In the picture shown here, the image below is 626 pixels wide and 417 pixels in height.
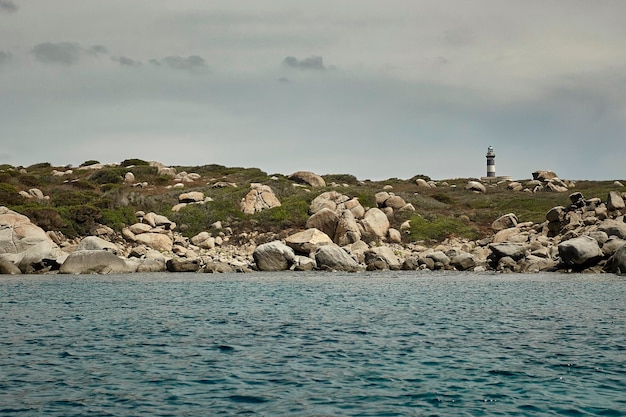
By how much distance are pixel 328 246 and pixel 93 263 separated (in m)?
16.6

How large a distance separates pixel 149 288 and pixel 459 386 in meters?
23.4

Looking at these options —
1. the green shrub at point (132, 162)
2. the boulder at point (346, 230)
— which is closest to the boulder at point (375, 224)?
the boulder at point (346, 230)

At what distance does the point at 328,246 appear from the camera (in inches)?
1898

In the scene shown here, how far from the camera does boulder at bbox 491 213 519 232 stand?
62781mm

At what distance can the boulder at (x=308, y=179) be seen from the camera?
86.9 m

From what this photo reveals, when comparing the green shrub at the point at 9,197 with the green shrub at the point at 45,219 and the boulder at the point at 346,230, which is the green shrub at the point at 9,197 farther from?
the boulder at the point at 346,230

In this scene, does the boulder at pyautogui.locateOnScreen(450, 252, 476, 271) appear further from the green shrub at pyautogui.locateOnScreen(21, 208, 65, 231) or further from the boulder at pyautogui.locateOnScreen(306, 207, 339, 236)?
the green shrub at pyautogui.locateOnScreen(21, 208, 65, 231)

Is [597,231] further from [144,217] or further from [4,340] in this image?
[4,340]

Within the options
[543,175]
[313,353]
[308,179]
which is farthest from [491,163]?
[313,353]

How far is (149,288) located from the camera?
33.1m

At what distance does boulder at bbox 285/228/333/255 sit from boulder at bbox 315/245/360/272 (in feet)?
12.2

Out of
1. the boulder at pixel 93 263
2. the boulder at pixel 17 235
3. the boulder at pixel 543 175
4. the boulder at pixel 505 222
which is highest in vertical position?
the boulder at pixel 543 175

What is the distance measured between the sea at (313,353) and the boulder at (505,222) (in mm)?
33014

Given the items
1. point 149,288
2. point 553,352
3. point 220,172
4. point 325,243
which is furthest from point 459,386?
point 220,172
